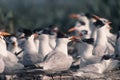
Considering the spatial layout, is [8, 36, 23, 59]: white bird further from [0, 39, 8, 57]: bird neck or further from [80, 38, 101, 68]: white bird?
[80, 38, 101, 68]: white bird

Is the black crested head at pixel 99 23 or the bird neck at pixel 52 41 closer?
the bird neck at pixel 52 41

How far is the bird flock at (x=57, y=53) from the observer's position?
15.3 m

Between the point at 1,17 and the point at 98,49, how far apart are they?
6.91m

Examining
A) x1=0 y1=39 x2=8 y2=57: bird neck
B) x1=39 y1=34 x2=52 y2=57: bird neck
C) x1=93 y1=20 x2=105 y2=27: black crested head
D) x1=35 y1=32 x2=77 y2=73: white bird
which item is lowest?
x1=35 y1=32 x2=77 y2=73: white bird

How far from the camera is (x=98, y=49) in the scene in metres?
17.1

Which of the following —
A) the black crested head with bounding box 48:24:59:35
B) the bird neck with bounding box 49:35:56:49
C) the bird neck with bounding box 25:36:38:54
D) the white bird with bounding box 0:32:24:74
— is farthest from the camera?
the black crested head with bounding box 48:24:59:35

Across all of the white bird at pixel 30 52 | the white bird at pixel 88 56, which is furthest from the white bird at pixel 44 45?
the white bird at pixel 88 56

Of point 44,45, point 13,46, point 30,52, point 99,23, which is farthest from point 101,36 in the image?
point 13,46

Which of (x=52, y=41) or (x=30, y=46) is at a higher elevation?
(x=52, y=41)

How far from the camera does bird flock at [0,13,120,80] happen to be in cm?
1534

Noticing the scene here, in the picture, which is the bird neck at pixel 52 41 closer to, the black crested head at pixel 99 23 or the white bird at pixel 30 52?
the white bird at pixel 30 52

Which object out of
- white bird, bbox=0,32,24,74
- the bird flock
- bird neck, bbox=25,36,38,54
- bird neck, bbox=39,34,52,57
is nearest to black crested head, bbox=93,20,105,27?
the bird flock

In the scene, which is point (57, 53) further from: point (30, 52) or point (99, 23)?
point (99, 23)

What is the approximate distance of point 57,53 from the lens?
15961 millimetres
